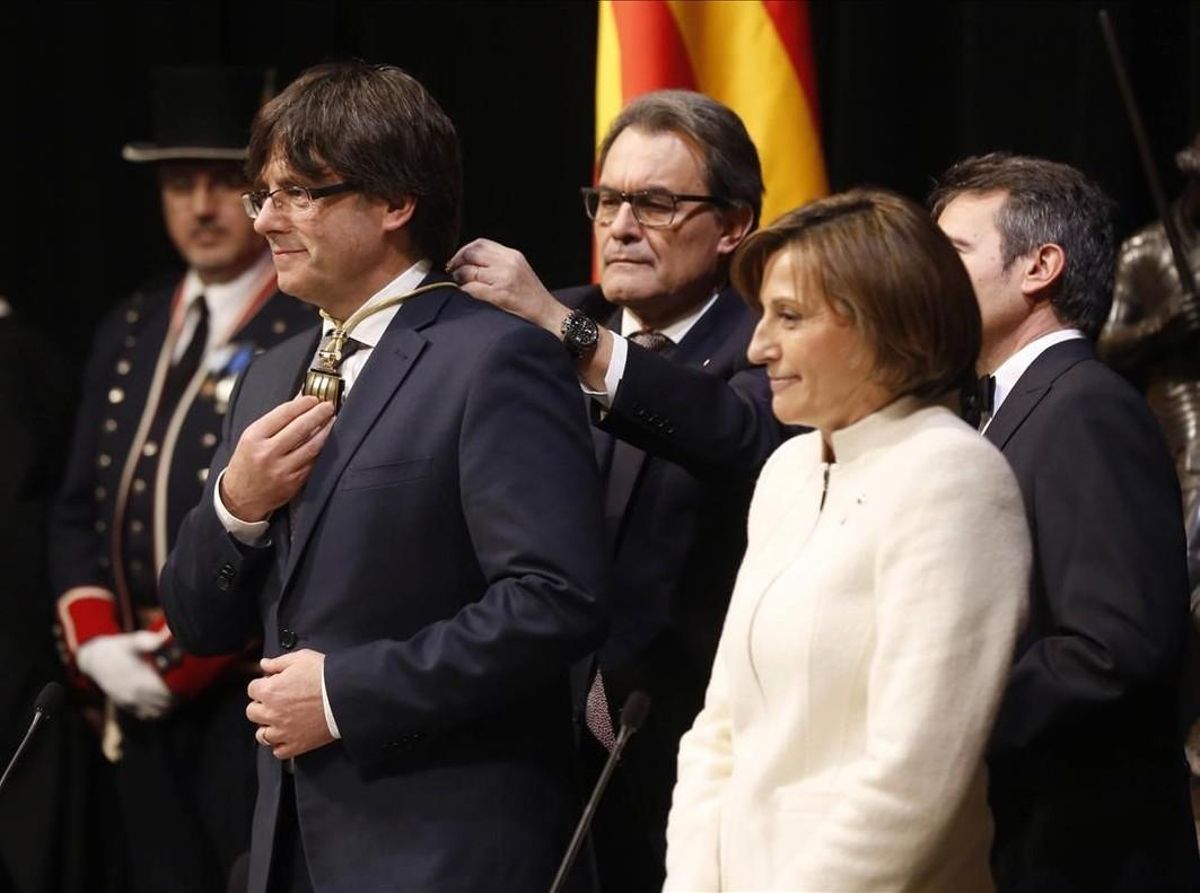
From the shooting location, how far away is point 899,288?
2219 millimetres

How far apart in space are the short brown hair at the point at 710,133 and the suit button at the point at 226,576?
1031 mm

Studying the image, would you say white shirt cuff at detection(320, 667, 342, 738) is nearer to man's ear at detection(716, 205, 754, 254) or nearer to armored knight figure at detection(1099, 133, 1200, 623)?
man's ear at detection(716, 205, 754, 254)

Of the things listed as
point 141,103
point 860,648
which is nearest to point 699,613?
point 860,648

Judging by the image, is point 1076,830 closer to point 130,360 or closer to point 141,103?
point 130,360

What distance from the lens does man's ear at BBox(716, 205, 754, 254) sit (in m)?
3.39

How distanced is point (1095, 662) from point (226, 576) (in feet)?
3.46

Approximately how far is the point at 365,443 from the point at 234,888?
0.66 metres

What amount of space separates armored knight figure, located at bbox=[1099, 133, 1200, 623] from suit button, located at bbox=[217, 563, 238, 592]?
1.84 meters

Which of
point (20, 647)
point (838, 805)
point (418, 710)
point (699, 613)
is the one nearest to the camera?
point (838, 805)

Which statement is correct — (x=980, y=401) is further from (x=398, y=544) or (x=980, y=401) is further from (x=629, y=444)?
(x=398, y=544)

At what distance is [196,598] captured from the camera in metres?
2.80

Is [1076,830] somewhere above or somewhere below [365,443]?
below

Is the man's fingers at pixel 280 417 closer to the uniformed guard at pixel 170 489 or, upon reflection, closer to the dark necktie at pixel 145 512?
the uniformed guard at pixel 170 489

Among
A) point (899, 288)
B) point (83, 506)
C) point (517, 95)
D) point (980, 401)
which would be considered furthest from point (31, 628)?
point (899, 288)
